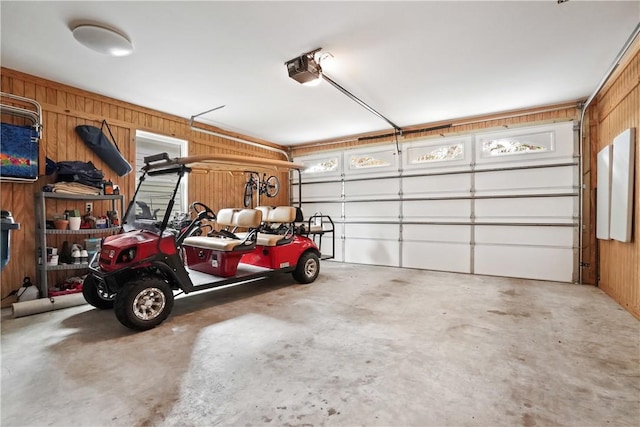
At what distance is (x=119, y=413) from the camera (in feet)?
5.96

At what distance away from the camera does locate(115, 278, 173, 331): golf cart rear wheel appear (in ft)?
9.61

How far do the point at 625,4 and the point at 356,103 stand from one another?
3408mm

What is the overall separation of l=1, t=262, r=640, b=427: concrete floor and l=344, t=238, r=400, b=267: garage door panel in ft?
9.83

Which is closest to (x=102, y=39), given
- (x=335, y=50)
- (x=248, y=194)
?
(x=335, y=50)

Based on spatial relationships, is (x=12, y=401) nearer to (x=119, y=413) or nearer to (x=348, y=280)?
(x=119, y=413)

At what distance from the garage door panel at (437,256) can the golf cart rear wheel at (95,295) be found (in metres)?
5.71

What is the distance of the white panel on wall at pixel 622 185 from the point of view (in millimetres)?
3589

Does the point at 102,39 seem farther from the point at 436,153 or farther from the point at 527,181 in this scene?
the point at 527,181

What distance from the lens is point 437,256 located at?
21.6 feet

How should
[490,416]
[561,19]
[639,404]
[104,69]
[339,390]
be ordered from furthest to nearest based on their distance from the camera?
[104,69] < [561,19] < [339,390] < [639,404] < [490,416]

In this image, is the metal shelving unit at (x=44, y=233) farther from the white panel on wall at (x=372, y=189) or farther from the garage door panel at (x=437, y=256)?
the garage door panel at (x=437, y=256)

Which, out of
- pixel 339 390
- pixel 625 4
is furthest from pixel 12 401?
pixel 625 4

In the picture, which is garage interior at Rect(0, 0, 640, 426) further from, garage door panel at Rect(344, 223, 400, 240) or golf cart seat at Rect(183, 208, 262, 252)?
A: golf cart seat at Rect(183, 208, 262, 252)

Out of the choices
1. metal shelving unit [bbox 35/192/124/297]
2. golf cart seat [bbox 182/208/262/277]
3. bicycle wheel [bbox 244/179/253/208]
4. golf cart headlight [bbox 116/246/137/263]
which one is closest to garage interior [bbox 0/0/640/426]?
metal shelving unit [bbox 35/192/124/297]
